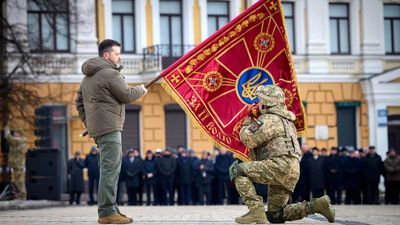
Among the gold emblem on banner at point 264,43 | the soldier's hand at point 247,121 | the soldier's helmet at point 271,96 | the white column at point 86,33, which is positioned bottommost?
the soldier's hand at point 247,121

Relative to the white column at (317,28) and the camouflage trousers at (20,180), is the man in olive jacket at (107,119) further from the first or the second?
the white column at (317,28)

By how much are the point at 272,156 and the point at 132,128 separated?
23887 mm

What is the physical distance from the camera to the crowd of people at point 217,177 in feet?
87.7

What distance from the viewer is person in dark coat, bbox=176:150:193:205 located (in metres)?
27.0

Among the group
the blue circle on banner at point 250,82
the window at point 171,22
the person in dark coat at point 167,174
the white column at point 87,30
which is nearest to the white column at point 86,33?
the white column at point 87,30

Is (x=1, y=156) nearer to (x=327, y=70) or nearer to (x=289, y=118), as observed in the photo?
(x=327, y=70)

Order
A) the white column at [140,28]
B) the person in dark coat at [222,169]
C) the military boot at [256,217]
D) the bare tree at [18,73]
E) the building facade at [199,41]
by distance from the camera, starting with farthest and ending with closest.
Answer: the white column at [140,28] < the building facade at [199,41] < the bare tree at [18,73] < the person in dark coat at [222,169] < the military boot at [256,217]

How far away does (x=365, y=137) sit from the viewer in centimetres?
3603

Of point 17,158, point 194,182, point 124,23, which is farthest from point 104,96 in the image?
point 124,23

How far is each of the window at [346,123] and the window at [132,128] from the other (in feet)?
26.0

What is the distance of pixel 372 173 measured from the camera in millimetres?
27109

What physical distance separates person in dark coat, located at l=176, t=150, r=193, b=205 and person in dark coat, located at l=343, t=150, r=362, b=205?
4.64 meters

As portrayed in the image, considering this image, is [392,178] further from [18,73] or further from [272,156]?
[272,156]

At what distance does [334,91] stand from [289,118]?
83.9 ft
